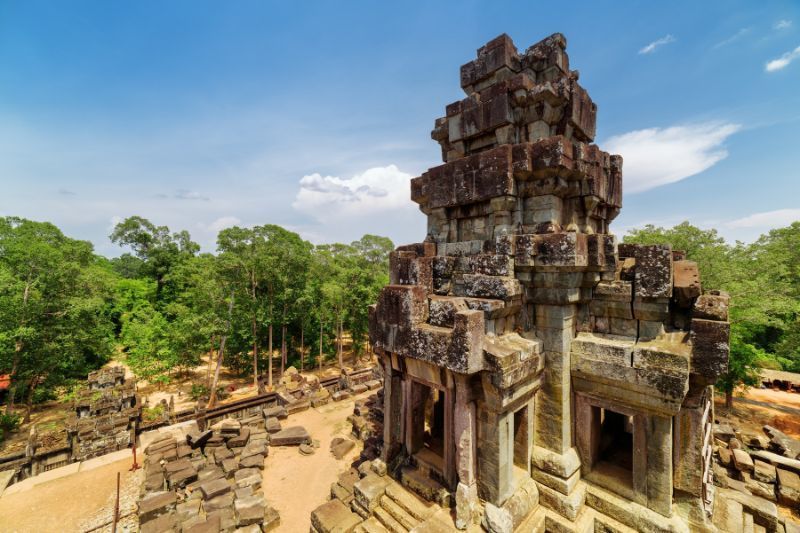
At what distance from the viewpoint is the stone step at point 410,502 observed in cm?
518

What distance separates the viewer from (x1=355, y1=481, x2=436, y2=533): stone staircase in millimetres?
5137

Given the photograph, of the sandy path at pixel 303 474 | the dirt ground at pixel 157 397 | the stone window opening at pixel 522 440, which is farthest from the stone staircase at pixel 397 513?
the dirt ground at pixel 157 397

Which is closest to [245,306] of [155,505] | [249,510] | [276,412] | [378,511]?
[276,412]

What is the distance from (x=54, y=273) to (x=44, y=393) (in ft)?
22.0

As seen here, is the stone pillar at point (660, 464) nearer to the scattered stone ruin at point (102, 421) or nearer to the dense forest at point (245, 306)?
the dense forest at point (245, 306)

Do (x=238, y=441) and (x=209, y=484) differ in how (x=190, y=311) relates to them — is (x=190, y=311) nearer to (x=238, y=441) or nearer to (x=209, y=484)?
(x=238, y=441)

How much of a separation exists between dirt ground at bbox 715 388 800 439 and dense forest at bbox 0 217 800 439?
159cm

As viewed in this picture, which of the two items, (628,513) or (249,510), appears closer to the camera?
(628,513)

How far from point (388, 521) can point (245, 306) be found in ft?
52.7

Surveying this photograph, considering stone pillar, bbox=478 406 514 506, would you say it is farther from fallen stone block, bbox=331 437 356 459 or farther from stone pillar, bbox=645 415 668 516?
fallen stone block, bbox=331 437 356 459

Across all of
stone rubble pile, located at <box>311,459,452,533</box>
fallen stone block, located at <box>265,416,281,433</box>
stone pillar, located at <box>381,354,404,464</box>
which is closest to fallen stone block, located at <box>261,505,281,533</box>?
stone rubble pile, located at <box>311,459,452,533</box>

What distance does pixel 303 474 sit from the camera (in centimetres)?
940

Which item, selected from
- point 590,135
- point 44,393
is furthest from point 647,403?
point 44,393

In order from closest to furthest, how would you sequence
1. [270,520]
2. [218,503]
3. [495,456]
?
[495,456] → [270,520] → [218,503]
